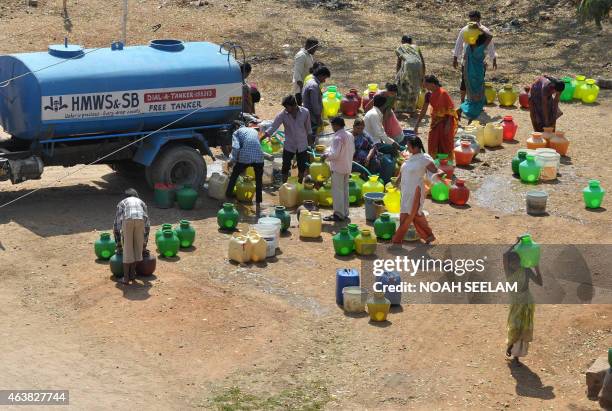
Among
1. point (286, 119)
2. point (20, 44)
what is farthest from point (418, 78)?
point (20, 44)

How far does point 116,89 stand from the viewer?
48.4 ft

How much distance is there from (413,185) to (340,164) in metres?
1.23

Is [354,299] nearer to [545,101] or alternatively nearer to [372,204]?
[372,204]

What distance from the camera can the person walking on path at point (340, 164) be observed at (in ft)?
47.2

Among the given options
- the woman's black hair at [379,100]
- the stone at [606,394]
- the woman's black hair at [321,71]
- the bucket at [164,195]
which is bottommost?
the bucket at [164,195]

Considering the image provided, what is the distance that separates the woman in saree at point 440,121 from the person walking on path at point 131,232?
5.28 meters

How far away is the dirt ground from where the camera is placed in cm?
1045

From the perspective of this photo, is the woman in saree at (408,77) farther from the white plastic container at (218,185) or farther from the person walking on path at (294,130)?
the white plastic container at (218,185)

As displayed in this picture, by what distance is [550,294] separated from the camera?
12664mm

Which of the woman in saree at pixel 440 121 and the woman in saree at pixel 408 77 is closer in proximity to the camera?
the woman in saree at pixel 440 121

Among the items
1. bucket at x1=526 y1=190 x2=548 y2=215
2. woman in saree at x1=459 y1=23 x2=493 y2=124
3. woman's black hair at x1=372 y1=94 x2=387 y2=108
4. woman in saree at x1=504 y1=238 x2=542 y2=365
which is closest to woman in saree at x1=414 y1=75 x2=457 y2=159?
woman's black hair at x1=372 y1=94 x2=387 y2=108

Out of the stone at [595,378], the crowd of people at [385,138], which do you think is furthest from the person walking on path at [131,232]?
the stone at [595,378]

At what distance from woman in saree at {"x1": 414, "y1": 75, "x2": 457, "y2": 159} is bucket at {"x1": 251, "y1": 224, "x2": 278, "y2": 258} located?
11.9 ft

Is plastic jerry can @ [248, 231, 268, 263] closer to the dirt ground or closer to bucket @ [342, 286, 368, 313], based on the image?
the dirt ground
